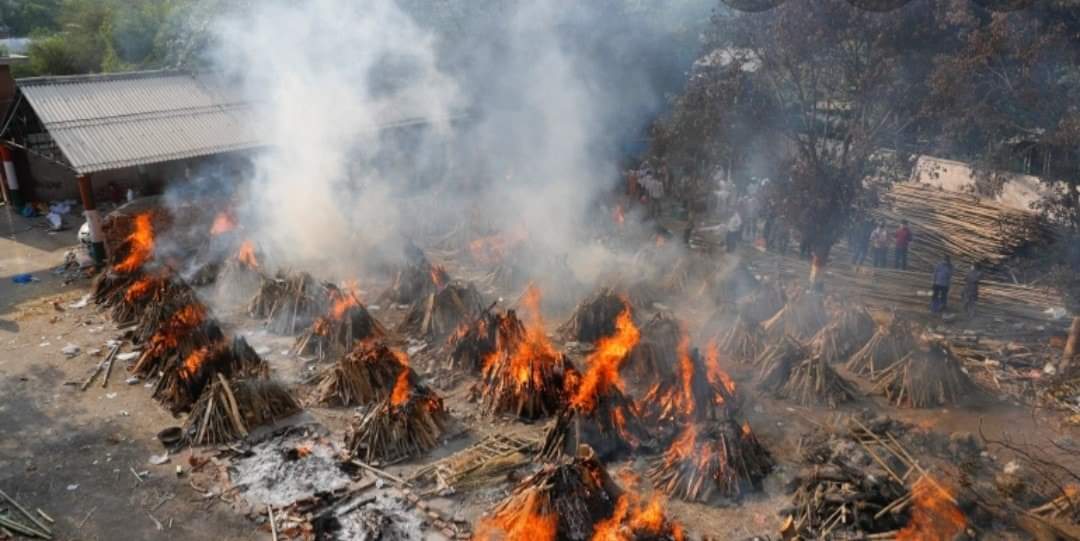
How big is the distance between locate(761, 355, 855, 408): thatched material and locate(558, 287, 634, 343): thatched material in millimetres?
2960

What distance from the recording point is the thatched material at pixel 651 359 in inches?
457

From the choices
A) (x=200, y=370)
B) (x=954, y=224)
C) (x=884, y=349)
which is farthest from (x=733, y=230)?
(x=200, y=370)

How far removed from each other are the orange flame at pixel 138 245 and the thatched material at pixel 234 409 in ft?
20.9

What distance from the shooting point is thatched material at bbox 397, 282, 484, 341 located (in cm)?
1350

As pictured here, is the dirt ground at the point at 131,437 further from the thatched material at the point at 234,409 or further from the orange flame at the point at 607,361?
the orange flame at the point at 607,361

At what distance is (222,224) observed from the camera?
17.6 meters

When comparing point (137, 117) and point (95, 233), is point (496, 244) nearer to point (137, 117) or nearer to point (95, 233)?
point (95, 233)

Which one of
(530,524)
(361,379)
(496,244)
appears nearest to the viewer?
(530,524)

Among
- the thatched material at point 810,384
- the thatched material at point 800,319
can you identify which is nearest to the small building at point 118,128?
the thatched material at point 800,319

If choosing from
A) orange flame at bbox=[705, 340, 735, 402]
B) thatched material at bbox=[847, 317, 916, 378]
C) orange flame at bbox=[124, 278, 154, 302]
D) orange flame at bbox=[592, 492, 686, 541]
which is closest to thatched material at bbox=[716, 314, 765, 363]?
orange flame at bbox=[705, 340, 735, 402]

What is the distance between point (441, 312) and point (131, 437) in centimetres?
525

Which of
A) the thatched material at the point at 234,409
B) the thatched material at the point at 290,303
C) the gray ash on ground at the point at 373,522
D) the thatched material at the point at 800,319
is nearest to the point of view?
the gray ash on ground at the point at 373,522

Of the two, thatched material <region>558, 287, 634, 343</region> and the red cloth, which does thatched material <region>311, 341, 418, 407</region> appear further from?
the red cloth

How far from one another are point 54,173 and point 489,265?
→ 48.0 feet
